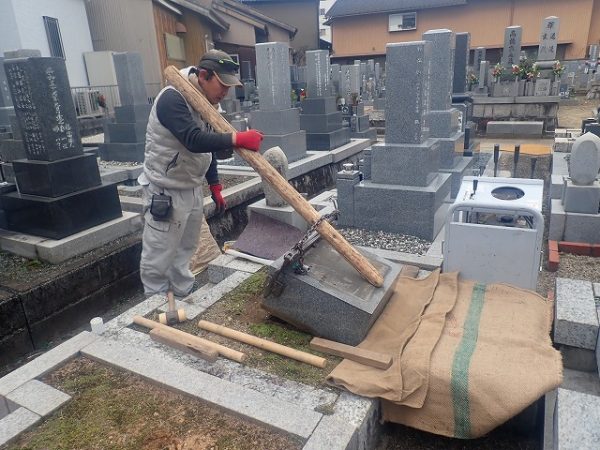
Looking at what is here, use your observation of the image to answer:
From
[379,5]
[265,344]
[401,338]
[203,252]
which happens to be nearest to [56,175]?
[203,252]

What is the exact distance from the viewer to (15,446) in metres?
2.44

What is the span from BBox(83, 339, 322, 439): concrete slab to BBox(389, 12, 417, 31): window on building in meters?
33.9

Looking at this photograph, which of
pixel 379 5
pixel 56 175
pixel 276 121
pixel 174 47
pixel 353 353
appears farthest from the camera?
pixel 379 5

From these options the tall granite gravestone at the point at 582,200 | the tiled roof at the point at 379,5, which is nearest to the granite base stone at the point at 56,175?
the tall granite gravestone at the point at 582,200

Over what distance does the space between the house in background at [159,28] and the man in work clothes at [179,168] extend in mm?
15506

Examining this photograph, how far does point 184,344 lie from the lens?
A: 10.3 feet

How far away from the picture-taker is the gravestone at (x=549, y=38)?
1770 centimetres

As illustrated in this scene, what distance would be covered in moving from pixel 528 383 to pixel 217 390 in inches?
73.9

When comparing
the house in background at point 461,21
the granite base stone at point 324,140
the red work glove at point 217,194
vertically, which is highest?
the house in background at point 461,21

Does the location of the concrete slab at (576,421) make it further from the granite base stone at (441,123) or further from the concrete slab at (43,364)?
the granite base stone at (441,123)

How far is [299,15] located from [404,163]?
100ft

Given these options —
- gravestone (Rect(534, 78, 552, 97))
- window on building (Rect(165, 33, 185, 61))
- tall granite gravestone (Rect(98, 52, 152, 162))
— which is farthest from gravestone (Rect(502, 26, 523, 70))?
tall granite gravestone (Rect(98, 52, 152, 162))

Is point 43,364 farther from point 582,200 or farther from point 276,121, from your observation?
point 276,121

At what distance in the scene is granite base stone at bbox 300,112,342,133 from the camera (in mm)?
10820
